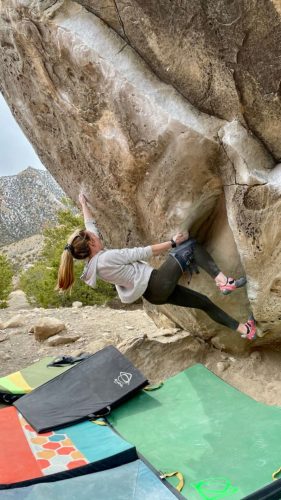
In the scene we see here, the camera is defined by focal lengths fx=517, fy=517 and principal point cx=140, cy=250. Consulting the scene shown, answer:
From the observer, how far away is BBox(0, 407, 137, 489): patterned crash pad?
4.30 metres

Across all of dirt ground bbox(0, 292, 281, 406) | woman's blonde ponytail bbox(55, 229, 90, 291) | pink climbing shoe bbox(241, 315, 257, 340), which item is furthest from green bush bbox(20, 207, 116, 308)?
pink climbing shoe bbox(241, 315, 257, 340)

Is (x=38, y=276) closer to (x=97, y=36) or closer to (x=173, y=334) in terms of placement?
(x=173, y=334)

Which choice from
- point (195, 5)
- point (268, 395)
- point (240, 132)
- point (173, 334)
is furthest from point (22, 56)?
point (268, 395)

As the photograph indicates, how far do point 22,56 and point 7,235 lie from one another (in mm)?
58878

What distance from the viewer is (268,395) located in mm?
5797

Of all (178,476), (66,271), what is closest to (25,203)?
(66,271)

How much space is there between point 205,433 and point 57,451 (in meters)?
1.38

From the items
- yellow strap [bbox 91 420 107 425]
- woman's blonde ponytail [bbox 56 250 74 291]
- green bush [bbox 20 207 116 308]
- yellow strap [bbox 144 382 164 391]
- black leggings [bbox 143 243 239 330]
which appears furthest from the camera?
green bush [bbox 20 207 116 308]

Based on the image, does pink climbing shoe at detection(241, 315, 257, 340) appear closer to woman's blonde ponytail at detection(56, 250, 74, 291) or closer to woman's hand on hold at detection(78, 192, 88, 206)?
woman's blonde ponytail at detection(56, 250, 74, 291)

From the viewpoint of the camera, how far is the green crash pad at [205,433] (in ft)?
13.4

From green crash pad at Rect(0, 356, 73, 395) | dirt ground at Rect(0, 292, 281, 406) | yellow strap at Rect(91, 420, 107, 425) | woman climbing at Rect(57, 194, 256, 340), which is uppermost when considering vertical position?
woman climbing at Rect(57, 194, 256, 340)

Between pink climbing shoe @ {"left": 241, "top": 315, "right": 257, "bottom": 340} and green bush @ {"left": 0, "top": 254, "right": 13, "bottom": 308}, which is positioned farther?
green bush @ {"left": 0, "top": 254, "right": 13, "bottom": 308}

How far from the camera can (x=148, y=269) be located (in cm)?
569

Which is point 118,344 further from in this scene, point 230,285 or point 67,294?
point 67,294
